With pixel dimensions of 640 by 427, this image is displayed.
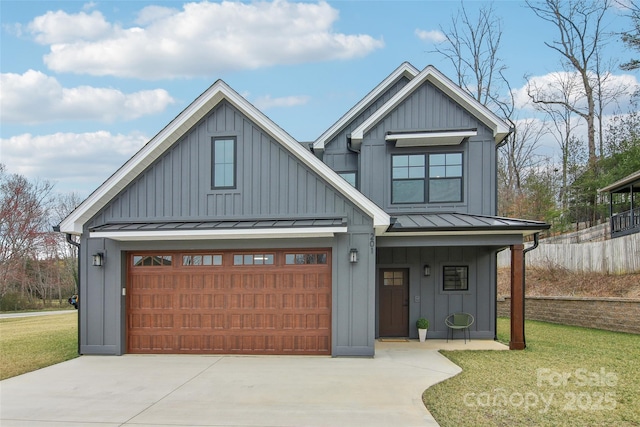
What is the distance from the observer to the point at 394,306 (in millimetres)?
11766

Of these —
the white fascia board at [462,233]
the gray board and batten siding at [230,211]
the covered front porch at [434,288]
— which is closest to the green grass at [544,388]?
the covered front porch at [434,288]

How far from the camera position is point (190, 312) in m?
9.46

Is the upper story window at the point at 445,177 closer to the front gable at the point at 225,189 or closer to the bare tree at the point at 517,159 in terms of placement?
the front gable at the point at 225,189

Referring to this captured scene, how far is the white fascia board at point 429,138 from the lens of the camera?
1091 cm

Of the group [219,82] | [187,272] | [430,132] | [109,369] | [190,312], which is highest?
[219,82]

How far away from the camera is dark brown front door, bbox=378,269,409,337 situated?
11.7 metres

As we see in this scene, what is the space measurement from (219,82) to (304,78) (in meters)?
15.2

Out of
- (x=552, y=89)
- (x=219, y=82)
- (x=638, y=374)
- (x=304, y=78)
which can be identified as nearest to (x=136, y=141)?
(x=304, y=78)

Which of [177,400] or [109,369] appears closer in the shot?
[177,400]

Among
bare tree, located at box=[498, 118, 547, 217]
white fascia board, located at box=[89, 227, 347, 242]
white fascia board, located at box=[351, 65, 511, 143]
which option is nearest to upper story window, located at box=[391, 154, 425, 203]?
white fascia board, located at box=[351, 65, 511, 143]

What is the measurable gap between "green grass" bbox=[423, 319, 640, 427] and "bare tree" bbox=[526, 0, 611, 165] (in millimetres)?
18834

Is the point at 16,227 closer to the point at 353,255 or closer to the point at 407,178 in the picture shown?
the point at 407,178

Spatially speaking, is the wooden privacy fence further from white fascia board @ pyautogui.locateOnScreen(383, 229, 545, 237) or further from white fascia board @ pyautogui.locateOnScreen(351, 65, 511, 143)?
white fascia board @ pyautogui.locateOnScreen(383, 229, 545, 237)

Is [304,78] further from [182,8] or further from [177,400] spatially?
[177,400]
